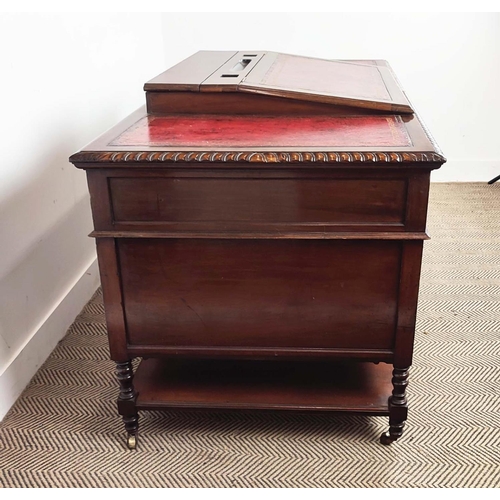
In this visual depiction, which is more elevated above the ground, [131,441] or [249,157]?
[249,157]

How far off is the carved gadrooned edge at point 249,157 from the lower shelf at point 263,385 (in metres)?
0.56

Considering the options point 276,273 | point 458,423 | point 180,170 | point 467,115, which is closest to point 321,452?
point 458,423

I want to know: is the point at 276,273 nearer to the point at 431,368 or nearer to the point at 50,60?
the point at 431,368

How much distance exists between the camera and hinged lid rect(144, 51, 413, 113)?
46.8 inches

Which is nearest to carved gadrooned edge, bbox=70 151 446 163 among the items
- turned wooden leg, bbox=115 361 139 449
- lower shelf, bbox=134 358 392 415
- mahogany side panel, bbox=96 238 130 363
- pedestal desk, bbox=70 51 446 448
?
pedestal desk, bbox=70 51 446 448

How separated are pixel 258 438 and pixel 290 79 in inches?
34.0

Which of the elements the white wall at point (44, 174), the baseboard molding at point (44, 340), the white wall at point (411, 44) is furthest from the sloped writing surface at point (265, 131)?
the white wall at point (411, 44)

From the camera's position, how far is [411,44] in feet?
8.67

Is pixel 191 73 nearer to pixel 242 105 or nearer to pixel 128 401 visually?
pixel 242 105

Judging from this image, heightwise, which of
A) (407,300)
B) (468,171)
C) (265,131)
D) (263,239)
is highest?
(265,131)

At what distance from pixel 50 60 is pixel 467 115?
207cm

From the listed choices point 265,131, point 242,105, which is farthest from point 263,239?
point 242,105

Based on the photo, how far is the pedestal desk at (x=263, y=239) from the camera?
961 mm

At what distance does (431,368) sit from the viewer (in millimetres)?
1488
